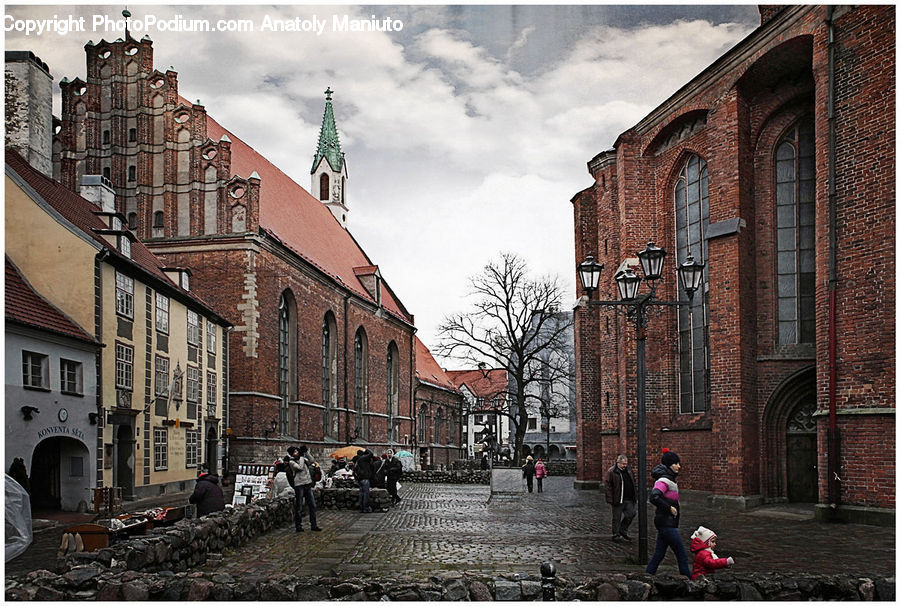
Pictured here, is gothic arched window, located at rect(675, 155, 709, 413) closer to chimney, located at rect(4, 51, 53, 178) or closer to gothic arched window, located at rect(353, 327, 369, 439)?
chimney, located at rect(4, 51, 53, 178)

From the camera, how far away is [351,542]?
14680 mm

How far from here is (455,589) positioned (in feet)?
27.8

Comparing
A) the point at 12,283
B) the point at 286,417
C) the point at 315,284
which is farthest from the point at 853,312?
the point at 315,284

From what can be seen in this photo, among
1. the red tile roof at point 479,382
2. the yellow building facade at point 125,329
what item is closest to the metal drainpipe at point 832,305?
the yellow building facade at point 125,329

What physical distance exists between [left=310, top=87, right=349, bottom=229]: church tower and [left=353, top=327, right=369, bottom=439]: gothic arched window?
605 inches

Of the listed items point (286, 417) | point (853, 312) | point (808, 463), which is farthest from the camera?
point (286, 417)

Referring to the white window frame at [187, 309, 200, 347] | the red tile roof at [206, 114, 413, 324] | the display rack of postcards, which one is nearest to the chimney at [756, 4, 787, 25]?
the display rack of postcards

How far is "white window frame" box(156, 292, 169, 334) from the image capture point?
26.5 metres

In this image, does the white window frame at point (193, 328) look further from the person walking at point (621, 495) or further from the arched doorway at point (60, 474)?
the person walking at point (621, 495)

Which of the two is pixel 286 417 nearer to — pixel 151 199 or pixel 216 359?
pixel 216 359

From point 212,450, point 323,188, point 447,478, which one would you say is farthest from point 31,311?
point 323,188

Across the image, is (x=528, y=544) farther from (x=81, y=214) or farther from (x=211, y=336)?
(x=211, y=336)

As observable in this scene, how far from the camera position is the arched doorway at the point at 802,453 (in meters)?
19.9

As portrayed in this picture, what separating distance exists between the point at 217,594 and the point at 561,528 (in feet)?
30.9
